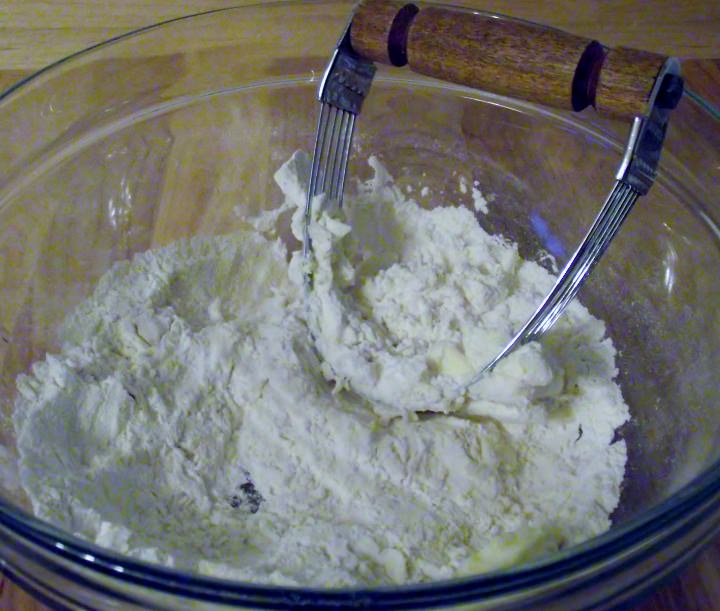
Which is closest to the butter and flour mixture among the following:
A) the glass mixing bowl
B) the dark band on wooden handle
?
the glass mixing bowl

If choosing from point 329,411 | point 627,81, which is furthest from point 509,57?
point 329,411

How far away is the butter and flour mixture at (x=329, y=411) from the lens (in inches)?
29.5

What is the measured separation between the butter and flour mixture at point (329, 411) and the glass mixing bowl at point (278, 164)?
0.04 m

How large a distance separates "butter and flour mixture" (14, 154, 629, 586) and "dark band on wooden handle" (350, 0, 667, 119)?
0.73ft

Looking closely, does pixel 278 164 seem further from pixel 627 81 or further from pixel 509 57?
pixel 627 81

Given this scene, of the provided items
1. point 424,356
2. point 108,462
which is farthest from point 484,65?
point 108,462

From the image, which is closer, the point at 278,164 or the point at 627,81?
the point at 627,81

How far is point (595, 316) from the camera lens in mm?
978

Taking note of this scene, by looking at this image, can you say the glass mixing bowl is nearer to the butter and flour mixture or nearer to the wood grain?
the butter and flour mixture

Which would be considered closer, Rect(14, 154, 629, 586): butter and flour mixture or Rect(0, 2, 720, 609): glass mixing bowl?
Rect(14, 154, 629, 586): butter and flour mixture

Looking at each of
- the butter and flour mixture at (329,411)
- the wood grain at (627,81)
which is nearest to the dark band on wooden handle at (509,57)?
the wood grain at (627,81)

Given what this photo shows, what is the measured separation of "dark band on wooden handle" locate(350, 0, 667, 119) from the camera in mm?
668

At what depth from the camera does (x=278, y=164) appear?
42.7 inches

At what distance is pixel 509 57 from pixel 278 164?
1.46 feet
